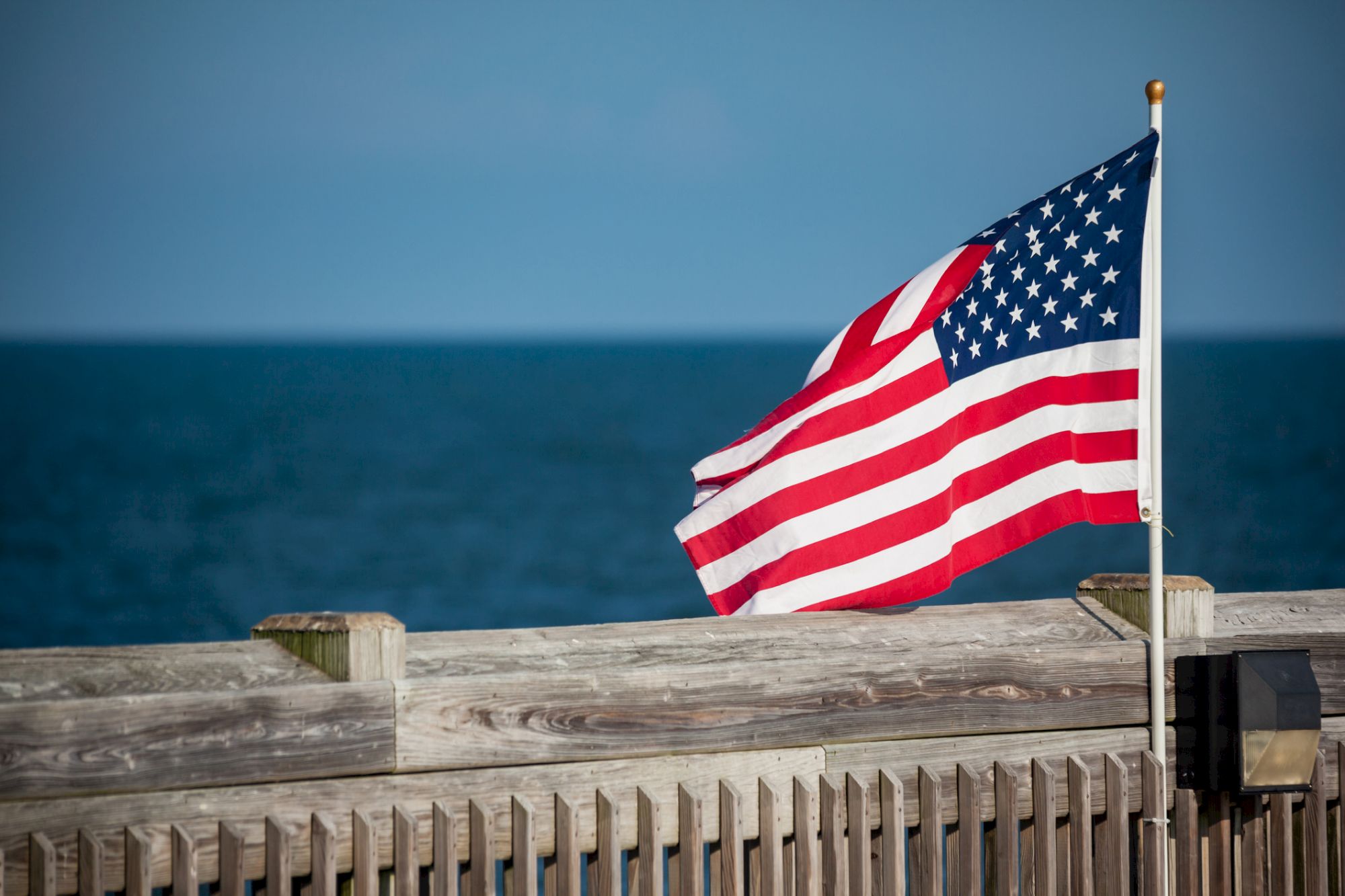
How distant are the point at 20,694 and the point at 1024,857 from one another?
2670mm

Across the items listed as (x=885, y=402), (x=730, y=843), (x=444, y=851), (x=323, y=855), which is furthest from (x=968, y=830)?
(x=323, y=855)

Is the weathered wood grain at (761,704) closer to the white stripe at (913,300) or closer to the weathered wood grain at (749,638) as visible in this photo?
the weathered wood grain at (749,638)

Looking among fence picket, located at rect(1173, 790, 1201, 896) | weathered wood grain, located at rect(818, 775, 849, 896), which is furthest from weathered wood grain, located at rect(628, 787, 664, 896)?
fence picket, located at rect(1173, 790, 1201, 896)

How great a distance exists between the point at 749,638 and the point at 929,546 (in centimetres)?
69

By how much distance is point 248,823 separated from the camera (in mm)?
3357

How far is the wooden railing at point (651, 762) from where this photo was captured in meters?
3.27

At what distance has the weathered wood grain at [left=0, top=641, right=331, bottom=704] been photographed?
3.28m

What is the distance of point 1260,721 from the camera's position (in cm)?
407

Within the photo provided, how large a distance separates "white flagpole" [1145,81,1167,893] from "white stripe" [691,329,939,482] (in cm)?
68

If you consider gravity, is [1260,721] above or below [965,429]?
below

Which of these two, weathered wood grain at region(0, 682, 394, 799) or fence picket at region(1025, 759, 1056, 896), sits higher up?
weathered wood grain at region(0, 682, 394, 799)

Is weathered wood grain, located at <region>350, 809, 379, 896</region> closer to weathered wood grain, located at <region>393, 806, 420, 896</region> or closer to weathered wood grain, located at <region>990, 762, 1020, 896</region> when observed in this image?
weathered wood grain, located at <region>393, 806, 420, 896</region>

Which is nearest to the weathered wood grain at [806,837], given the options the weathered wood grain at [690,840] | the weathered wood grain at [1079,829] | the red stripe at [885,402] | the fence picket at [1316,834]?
the weathered wood grain at [690,840]

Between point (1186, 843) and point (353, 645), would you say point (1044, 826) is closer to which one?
point (1186, 843)
